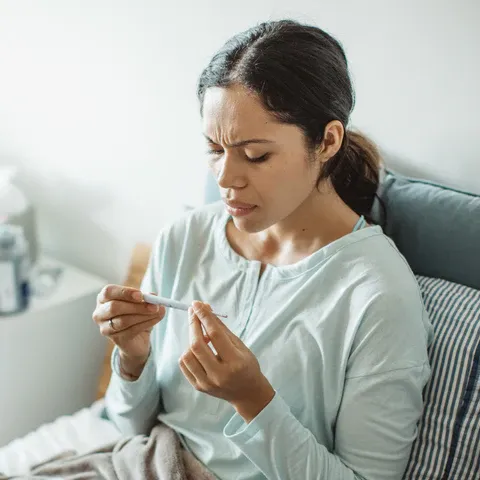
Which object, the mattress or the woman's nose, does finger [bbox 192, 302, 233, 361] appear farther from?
the mattress

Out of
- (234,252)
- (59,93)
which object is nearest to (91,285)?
(59,93)

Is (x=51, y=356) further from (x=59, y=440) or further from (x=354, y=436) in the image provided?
(x=354, y=436)

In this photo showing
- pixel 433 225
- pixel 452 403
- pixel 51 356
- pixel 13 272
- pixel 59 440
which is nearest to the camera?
pixel 452 403

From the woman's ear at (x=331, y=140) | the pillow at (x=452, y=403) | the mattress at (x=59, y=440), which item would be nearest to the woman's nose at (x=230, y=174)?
the woman's ear at (x=331, y=140)

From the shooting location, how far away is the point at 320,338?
91 centimetres

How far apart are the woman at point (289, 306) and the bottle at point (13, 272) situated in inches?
19.8

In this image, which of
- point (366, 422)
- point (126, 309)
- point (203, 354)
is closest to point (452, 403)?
point (366, 422)

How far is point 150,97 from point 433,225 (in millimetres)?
735

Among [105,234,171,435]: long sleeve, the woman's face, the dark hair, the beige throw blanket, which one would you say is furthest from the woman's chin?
the beige throw blanket

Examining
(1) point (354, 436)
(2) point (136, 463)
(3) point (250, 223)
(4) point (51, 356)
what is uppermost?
(3) point (250, 223)

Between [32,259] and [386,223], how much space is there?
985 mm

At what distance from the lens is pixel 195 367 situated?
809 mm

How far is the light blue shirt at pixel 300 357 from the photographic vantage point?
2.77ft

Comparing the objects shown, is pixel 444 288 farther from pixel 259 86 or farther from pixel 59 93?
pixel 59 93
